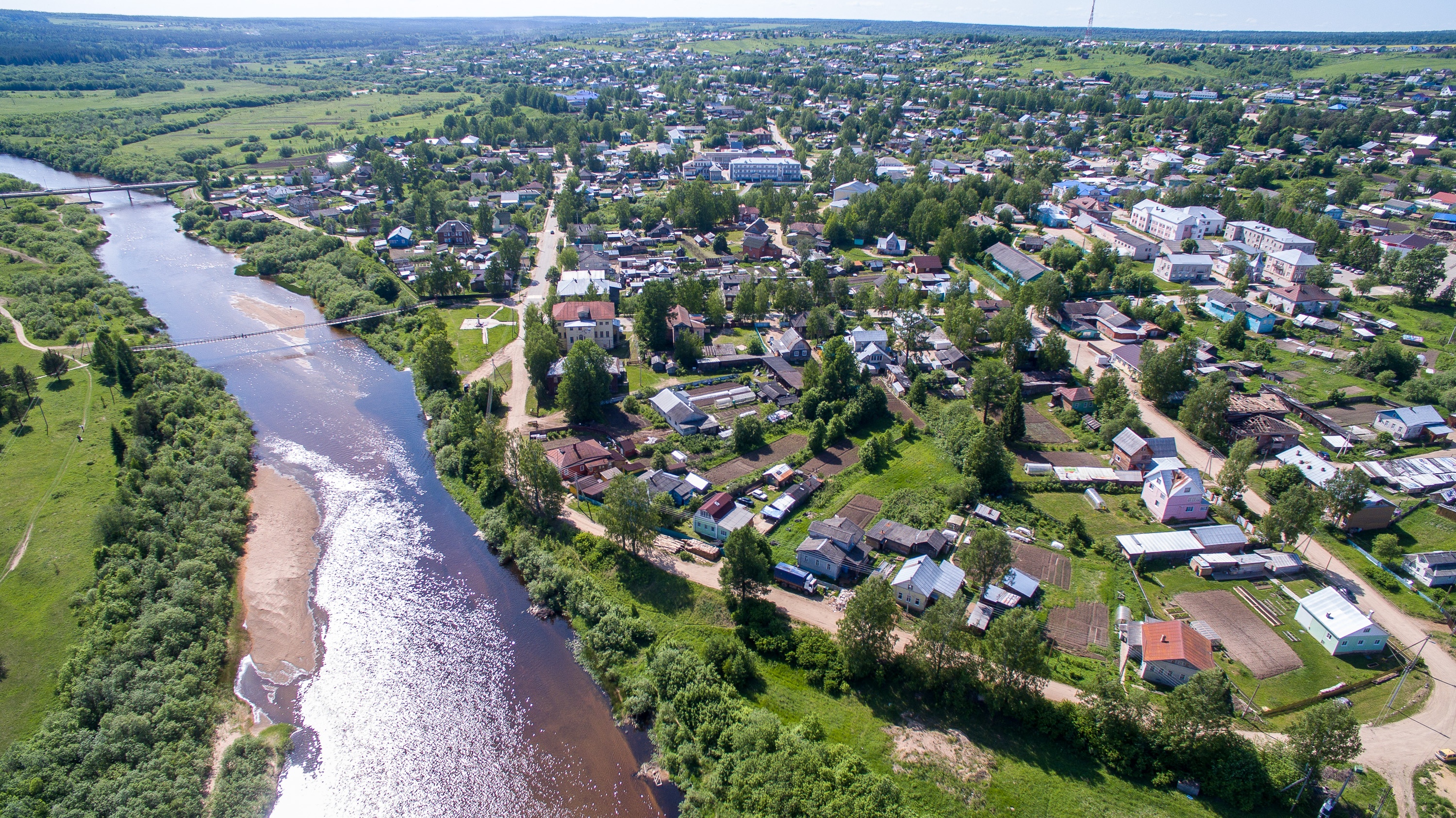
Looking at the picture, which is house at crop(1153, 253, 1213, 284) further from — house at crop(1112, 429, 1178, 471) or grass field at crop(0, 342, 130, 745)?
grass field at crop(0, 342, 130, 745)

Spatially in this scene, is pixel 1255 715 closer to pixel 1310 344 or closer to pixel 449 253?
pixel 1310 344

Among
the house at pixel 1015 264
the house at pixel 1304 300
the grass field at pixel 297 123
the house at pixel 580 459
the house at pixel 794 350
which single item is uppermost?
the grass field at pixel 297 123

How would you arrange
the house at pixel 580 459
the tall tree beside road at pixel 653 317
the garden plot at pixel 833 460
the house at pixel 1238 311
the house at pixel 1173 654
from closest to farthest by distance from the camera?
the house at pixel 1173 654, the house at pixel 580 459, the garden plot at pixel 833 460, the tall tree beside road at pixel 653 317, the house at pixel 1238 311

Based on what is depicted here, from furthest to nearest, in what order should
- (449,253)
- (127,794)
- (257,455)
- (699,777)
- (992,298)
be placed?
1. (449,253)
2. (992,298)
3. (257,455)
4. (699,777)
5. (127,794)

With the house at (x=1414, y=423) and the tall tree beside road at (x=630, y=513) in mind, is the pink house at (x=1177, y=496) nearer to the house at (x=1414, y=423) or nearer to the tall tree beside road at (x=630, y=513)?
the house at (x=1414, y=423)

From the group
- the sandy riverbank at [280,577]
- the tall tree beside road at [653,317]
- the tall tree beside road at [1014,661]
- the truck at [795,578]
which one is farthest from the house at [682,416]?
the tall tree beside road at [1014,661]

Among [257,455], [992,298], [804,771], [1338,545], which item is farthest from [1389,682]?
[257,455]
